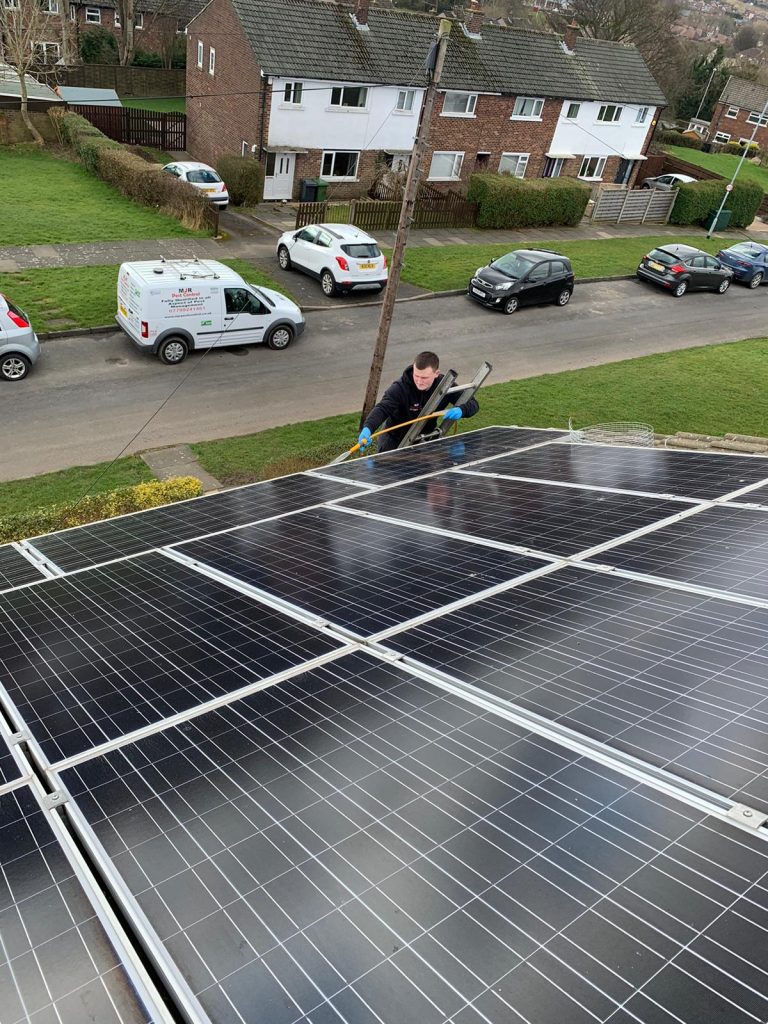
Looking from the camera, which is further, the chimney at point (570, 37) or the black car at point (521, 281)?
the chimney at point (570, 37)

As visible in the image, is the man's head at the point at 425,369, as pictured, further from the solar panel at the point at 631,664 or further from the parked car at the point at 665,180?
the parked car at the point at 665,180

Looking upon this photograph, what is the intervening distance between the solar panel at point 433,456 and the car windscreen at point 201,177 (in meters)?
22.7

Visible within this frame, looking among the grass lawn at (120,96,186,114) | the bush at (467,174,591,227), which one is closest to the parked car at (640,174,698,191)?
the bush at (467,174,591,227)

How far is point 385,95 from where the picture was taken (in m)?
33.2

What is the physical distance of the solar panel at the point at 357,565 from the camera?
5.46m

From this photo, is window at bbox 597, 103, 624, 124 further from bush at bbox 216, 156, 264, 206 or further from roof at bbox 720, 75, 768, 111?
roof at bbox 720, 75, 768, 111

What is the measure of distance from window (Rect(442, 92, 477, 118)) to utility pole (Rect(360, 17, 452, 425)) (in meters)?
23.6

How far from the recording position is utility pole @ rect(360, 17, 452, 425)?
12086 mm

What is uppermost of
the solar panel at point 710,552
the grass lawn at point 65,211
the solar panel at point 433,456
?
the solar panel at point 710,552

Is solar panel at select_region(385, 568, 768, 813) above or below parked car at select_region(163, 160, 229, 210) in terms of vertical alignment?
above

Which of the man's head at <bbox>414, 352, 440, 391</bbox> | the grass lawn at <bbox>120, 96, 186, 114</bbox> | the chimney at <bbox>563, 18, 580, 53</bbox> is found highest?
the chimney at <bbox>563, 18, 580, 53</bbox>

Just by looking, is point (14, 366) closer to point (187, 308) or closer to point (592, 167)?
point (187, 308)

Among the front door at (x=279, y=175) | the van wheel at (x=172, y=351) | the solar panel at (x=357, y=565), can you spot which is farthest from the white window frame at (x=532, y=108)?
the solar panel at (x=357, y=565)

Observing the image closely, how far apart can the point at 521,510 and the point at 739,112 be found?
3219 inches
